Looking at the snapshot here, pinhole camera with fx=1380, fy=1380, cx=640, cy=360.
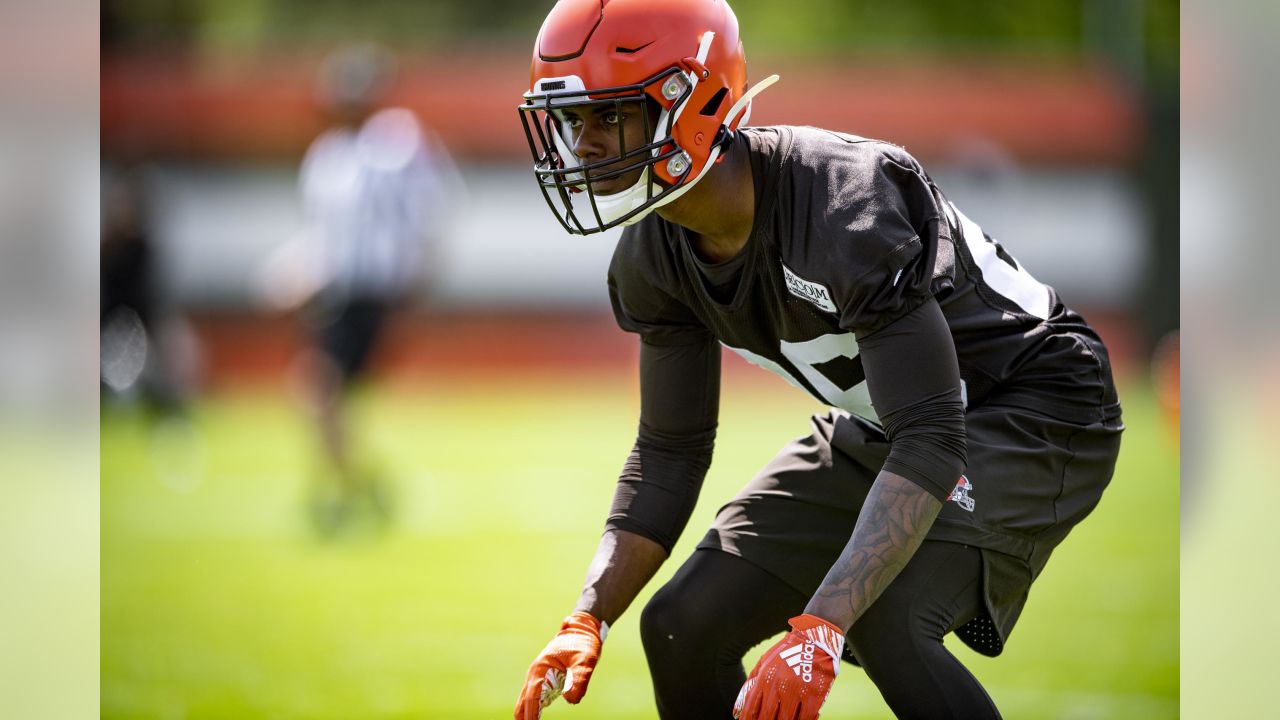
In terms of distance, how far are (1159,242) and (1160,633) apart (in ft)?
41.5

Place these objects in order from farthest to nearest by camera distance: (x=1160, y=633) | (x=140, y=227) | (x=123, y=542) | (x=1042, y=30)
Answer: (x=1042, y=30) → (x=140, y=227) → (x=123, y=542) → (x=1160, y=633)

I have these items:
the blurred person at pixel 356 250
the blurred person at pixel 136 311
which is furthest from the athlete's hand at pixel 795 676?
the blurred person at pixel 136 311

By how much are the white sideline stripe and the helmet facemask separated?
646 millimetres

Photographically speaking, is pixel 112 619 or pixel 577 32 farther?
pixel 112 619

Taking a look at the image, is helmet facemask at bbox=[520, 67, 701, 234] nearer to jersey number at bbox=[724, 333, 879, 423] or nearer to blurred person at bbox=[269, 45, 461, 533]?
jersey number at bbox=[724, 333, 879, 423]

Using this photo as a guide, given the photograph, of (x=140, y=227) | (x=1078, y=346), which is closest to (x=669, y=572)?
(x=1078, y=346)

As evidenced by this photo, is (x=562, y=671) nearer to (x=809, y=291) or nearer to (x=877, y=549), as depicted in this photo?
(x=877, y=549)

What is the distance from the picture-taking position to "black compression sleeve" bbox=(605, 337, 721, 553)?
3.06 metres

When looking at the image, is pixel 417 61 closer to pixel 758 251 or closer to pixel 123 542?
pixel 123 542

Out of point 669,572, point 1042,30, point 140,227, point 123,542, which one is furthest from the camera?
point 1042,30

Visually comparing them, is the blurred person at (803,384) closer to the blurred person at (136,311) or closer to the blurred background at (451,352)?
the blurred background at (451,352)

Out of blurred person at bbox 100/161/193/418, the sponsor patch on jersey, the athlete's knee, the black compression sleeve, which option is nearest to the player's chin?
the sponsor patch on jersey

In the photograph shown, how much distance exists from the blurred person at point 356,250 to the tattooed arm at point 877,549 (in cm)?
594

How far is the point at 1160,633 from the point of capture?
17.9ft
